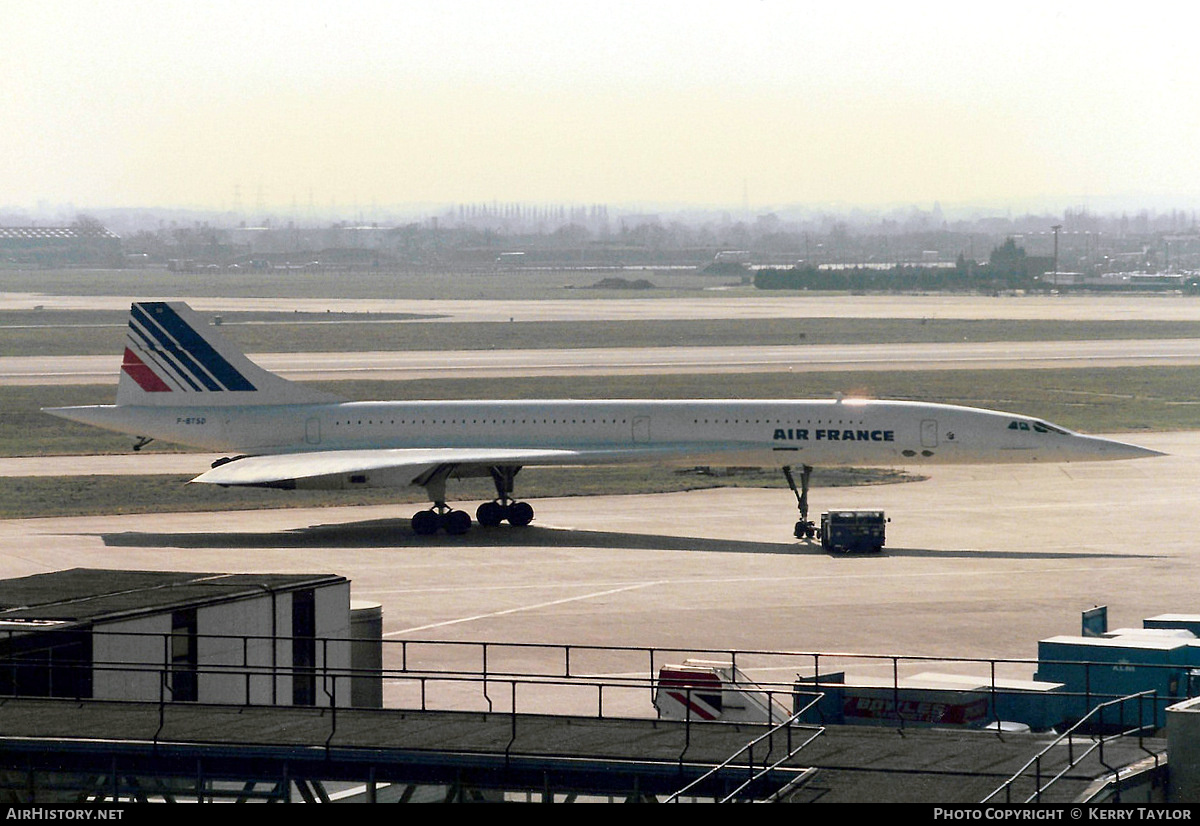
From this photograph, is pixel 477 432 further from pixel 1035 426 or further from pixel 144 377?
pixel 1035 426

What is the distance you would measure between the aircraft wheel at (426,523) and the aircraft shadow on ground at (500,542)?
27cm

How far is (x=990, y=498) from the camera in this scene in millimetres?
61688

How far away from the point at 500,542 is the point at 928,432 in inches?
509

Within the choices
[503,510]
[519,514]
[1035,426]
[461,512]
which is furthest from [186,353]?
[1035,426]

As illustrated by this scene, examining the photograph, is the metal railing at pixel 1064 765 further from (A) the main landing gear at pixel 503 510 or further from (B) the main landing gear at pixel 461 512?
(A) the main landing gear at pixel 503 510

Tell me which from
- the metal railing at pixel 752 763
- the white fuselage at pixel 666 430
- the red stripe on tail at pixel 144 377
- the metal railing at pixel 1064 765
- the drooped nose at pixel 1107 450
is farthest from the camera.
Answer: the red stripe on tail at pixel 144 377

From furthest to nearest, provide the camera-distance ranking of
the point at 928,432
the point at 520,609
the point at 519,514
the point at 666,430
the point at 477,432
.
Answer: the point at 477,432 < the point at 519,514 < the point at 666,430 < the point at 928,432 < the point at 520,609

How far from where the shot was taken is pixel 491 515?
180 ft

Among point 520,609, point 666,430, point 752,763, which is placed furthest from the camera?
point 666,430

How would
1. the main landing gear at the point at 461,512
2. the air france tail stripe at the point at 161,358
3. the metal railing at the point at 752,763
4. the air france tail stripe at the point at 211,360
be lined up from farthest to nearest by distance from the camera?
the air france tail stripe at the point at 161,358
the air france tail stripe at the point at 211,360
the main landing gear at the point at 461,512
the metal railing at the point at 752,763

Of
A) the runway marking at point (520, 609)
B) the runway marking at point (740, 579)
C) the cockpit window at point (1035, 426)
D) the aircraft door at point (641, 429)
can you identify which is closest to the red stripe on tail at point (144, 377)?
the aircraft door at point (641, 429)

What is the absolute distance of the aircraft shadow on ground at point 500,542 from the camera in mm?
49688

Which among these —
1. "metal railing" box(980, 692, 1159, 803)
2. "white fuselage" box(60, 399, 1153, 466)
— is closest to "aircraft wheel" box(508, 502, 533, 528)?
"white fuselage" box(60, 399, 1153, 466)
